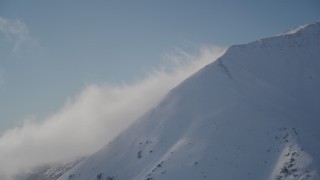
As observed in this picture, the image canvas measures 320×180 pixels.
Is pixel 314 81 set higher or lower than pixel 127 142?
lower

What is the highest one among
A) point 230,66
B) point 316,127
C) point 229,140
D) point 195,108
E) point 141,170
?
point 230,66

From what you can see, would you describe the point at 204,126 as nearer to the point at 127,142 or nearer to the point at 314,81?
the point at 127,142

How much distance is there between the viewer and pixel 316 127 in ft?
522

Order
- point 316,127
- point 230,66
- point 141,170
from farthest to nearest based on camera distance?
point 230,66 → point 316,127 → point 141,170

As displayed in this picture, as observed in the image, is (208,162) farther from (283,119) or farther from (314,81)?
(314,81)

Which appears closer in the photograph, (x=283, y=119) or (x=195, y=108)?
(x=283, y=119)

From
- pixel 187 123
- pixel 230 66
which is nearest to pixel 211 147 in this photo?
pixel 187 123

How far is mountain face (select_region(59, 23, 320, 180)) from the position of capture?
12506 cm

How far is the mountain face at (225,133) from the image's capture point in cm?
12506

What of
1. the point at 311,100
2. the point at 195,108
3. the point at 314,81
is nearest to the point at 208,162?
the point at 195,108

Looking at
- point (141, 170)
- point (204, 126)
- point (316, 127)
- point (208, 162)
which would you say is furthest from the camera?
point (316, 127)

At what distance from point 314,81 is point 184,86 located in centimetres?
6405

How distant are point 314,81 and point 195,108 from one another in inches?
2701

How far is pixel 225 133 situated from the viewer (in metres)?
142
